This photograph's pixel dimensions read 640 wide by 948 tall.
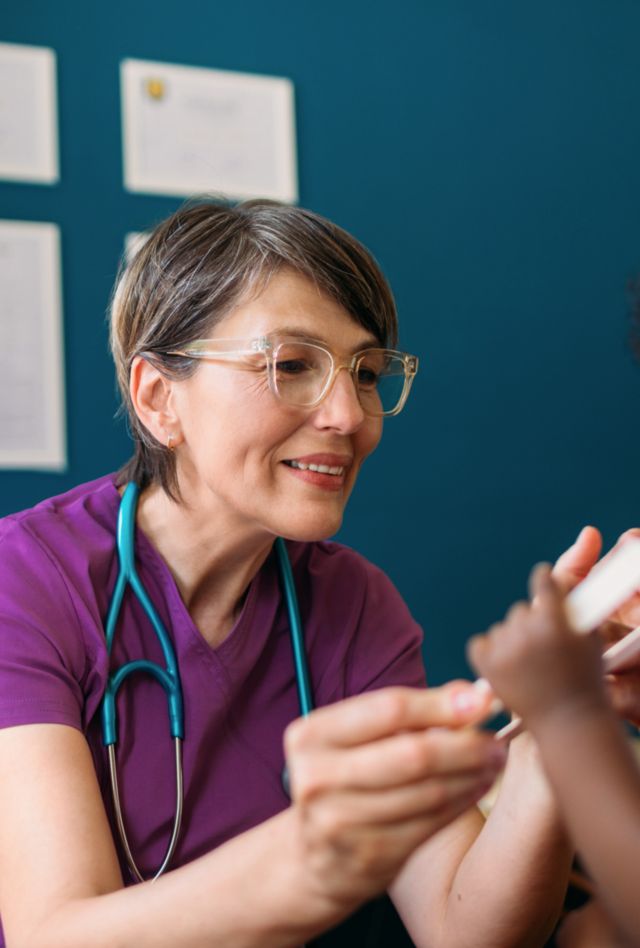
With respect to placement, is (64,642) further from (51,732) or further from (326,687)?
(326,687)

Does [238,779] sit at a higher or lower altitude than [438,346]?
lower

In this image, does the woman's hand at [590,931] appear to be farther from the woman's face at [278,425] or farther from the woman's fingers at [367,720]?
the woman's face at [278,425]

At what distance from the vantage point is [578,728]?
23.5 inches

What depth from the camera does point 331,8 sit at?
2.26m

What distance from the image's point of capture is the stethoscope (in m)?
1.16

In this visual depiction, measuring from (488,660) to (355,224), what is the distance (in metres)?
1.74

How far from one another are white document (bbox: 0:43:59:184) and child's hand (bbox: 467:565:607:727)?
1631 millimetres

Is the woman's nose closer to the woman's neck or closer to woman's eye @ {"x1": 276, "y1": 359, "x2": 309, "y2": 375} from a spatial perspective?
woman's eye @ {"x1": 276, "y1": 359, "x2": 309, "y2": 375}

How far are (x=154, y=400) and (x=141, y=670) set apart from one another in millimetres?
333

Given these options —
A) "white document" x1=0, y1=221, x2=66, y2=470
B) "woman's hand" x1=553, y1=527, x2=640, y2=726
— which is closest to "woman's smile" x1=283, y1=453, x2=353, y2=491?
"woman's hand" x1=553, y1=527, x2=640, y2=726

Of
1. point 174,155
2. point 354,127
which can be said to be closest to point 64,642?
point 174,155

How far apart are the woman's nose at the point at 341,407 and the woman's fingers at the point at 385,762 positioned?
0.61 metres

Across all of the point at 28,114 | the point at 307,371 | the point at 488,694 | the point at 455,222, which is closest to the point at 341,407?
the point at 307,371

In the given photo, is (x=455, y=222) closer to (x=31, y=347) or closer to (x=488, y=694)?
(x=31, y=347)
